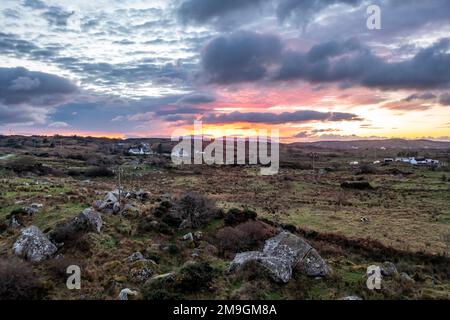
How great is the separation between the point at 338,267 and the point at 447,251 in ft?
39.8

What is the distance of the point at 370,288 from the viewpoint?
16.4 meters

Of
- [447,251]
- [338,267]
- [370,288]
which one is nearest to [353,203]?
[447,251]

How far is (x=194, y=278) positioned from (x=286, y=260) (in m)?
4.57

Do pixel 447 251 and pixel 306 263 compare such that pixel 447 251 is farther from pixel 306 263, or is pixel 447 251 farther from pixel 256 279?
pixel 256 279

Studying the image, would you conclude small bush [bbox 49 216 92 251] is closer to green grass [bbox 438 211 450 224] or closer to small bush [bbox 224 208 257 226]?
small bush [bbox 224 208 257 226]

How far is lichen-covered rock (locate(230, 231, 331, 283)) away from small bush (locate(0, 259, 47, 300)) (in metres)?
8.66

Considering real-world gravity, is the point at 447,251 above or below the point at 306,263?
below

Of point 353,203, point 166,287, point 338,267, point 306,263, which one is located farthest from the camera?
point 353,203

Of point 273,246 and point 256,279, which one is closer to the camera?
point 256,279

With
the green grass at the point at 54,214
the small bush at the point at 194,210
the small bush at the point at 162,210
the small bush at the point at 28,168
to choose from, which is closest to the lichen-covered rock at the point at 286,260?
the small bush at the point at 194,210

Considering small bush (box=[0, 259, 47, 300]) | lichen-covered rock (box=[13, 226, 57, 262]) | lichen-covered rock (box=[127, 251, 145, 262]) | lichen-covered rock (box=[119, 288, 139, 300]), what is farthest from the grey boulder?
lichen-covered rock (box=[119, 288, 139, 300])

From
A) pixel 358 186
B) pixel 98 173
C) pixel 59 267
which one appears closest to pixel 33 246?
pixel 59 267

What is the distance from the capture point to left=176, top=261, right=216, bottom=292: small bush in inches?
638
